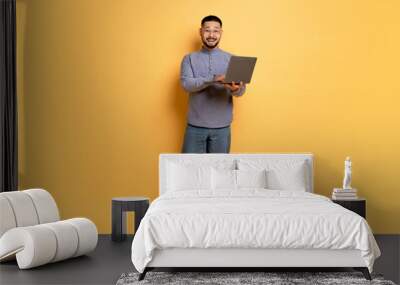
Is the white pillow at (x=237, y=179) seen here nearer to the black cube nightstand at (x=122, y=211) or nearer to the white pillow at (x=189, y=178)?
the white pillow at (x=189, y=178)

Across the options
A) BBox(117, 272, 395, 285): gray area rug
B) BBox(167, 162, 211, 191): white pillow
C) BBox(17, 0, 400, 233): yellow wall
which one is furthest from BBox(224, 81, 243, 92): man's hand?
BBox(117, 272, 395, 285): gray area rug

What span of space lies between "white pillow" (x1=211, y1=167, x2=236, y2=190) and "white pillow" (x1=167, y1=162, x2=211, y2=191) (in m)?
0.09

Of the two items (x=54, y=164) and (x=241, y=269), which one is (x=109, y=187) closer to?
(x=54, y=164)

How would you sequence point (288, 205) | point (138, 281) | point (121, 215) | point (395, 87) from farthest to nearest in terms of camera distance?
point (395, 87) → point (121, 215) → point (288, 205) → point (138, 281)

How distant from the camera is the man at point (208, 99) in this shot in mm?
7168

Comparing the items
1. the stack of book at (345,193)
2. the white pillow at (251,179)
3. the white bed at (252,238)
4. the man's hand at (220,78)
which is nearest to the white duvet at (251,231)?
the white bed at (252,238)

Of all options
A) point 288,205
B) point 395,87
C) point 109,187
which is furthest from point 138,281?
point 395,87

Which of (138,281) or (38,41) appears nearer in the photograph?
(138,281)

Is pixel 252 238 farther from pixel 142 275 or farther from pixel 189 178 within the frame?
pixel 189 178

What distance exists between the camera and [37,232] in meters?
5.45

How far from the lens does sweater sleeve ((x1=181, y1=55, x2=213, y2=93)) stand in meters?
7.02

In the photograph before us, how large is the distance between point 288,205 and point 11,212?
2.27 m

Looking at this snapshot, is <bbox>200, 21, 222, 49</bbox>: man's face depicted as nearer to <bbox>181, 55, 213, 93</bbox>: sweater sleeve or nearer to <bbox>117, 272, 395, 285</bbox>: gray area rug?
<bbox>181, 55, 213, 93</bbox>: sweater sleeve

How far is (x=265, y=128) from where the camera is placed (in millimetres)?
7590
